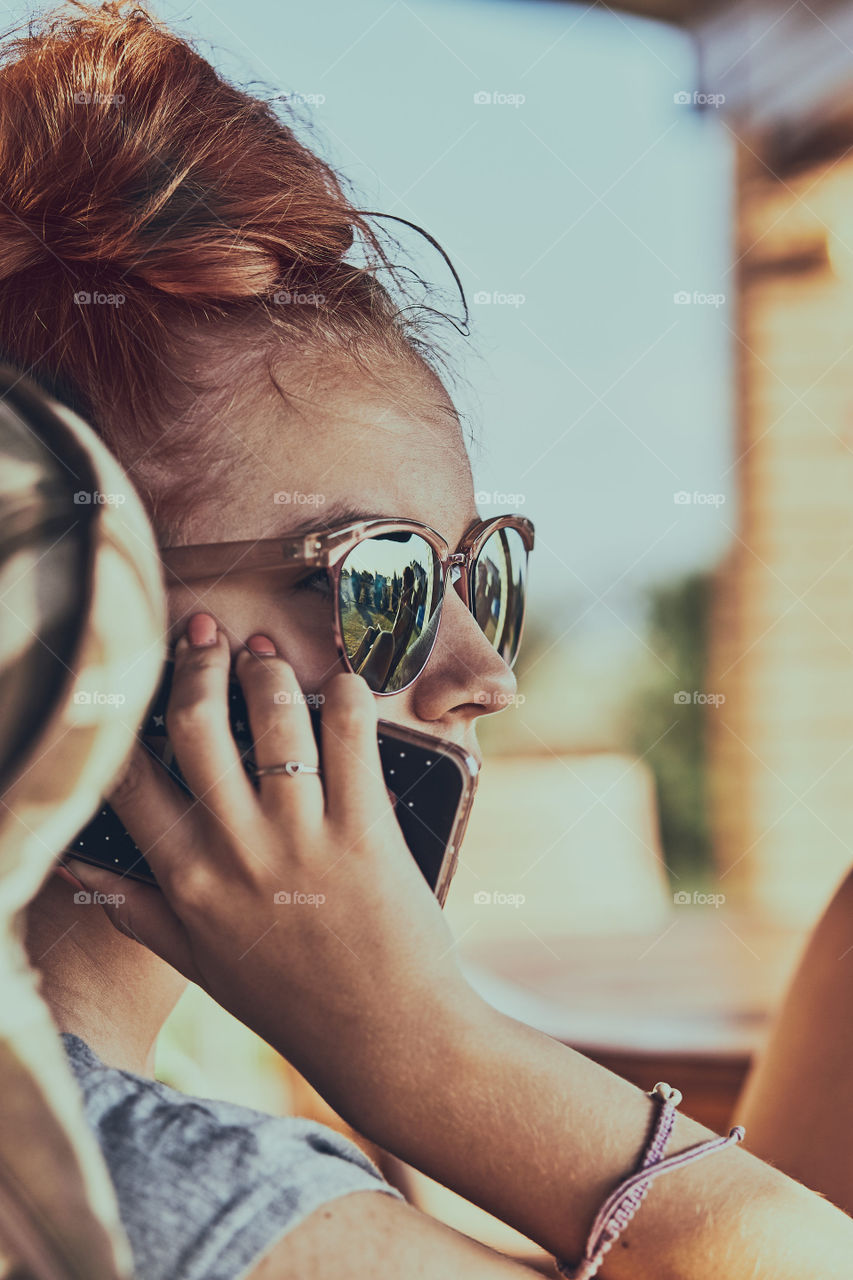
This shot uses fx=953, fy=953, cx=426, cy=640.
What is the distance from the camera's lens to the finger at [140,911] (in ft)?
2.65

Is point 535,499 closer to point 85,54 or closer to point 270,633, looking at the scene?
point 270,633

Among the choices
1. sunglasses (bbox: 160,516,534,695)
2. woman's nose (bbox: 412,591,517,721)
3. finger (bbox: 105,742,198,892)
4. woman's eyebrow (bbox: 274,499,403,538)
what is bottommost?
finger (bbox: 105,742,198,892)

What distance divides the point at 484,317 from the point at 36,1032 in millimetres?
1045

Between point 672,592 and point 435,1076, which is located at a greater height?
point 672,592

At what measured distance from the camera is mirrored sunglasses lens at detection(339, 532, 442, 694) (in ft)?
2.90

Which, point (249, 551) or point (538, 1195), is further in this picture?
point (249, 551)

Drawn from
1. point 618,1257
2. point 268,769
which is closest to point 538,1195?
point 618,1257

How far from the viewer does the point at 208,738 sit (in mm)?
786

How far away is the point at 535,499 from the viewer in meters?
1.26

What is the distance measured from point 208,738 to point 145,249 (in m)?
0.45

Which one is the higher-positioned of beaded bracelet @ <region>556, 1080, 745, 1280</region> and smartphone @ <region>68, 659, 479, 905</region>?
smartphone @ <region>68, 659, 479, 905</region>

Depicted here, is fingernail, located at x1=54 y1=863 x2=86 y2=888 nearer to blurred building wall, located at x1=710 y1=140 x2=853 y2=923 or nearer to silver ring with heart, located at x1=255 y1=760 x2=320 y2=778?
silver ring with heart, located at x1=255 y1=760 x2=320 y2=778

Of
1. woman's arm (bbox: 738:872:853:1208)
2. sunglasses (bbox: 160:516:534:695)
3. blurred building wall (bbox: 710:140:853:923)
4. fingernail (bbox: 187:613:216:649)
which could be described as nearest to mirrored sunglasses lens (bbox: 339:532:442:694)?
sunglasses (bbox: 160:516:534:695)

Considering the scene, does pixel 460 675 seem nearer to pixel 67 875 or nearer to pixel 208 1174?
pixel 67 875
